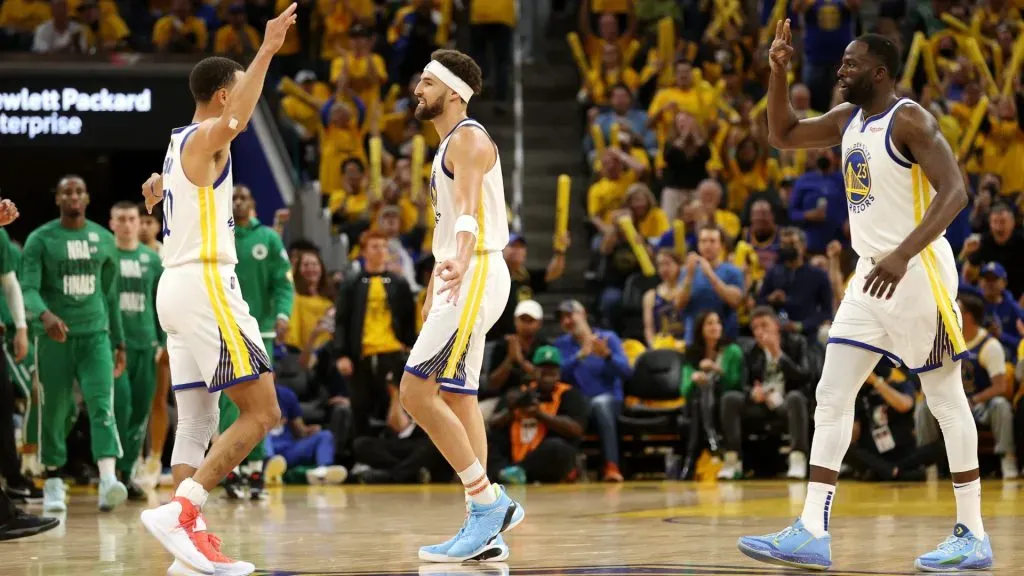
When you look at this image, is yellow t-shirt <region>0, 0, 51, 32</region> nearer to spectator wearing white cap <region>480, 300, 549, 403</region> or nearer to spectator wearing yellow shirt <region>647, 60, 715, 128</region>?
spectator wearing yellow shirt <region>647, 60, 715, 128</region>

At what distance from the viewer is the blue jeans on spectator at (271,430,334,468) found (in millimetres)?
13414

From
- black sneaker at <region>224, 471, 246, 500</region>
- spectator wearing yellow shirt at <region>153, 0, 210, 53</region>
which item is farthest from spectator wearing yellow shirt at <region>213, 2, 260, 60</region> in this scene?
black sneaker at <region>224, 471, 246, 500</region>

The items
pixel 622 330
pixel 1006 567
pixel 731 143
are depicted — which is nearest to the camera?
pixel 1006 567

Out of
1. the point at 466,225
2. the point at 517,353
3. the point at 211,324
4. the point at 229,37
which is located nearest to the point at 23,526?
the point at 211,324

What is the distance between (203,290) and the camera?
21.4ft

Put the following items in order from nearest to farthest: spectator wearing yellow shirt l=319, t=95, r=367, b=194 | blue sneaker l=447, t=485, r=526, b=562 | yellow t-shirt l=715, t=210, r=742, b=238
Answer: blue sneaker l=447, t=485, r=526, b=562, yellow t-shirt l=715, t=210, r=742, b=238, spectator wearing yellow shirt l=319, t=95, r=367, b=194

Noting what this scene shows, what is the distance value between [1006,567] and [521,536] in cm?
257

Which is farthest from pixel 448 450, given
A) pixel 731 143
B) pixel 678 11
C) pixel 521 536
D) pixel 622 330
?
pixel 678 11

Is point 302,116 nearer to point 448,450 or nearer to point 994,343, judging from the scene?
point 994,343

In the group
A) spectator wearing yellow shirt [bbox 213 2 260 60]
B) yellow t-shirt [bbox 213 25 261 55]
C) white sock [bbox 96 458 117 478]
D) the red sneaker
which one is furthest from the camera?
yellow t-shirt [bbox 213 25 261 55]

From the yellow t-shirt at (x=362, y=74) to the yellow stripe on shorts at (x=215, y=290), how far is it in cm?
1187

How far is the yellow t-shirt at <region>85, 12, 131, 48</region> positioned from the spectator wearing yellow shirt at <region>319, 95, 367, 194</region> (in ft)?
10.1

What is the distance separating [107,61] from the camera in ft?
52.1

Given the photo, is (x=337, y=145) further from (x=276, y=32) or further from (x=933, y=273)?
(x=933, y=273)
